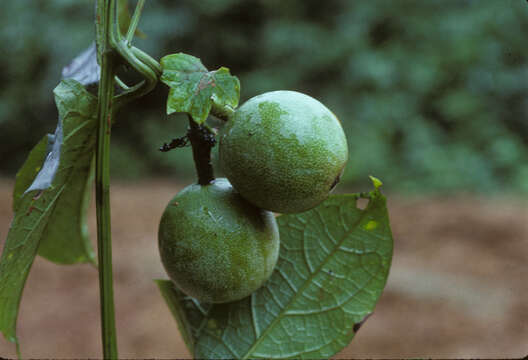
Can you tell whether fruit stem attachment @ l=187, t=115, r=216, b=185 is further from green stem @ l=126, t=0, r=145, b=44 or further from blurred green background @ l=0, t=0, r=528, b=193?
blurred green background @ l=0, t=0, r=528, b=193

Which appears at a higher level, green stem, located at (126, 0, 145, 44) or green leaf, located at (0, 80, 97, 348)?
green stem, located at (126, 0, 145, 44)

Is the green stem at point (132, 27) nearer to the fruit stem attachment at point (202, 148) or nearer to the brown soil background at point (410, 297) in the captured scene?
the fruit stem attachment at point (202, 148)

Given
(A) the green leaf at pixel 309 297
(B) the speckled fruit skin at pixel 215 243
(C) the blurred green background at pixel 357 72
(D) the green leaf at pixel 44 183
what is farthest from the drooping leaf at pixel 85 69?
(C) the blurred green background at pixel 357 72

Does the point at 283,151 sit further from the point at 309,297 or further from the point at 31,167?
the point at 31,167

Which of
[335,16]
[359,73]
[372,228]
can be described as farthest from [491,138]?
[372,228]

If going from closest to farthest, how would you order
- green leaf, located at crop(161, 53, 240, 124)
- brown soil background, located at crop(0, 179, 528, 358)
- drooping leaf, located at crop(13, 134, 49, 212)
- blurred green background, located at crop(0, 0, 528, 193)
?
1. green leaf, located at crop(161, 53, 240, 124)
2. drooping leaf, located at crop(13, 134, 49, 212)
3. brown soil background, located at crop(0, 179, 528, 358)
4. blurred green background, located at crop(0, 0, 528, 193)

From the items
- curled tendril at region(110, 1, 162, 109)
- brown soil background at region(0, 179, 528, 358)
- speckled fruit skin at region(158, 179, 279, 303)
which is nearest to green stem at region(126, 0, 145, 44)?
curled tendril at region(110, 1, 162, 109)

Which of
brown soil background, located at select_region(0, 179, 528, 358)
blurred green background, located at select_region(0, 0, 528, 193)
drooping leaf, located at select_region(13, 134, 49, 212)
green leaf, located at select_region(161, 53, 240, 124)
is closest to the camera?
green leaf, located at select_region(161, 53, 240, 124)
